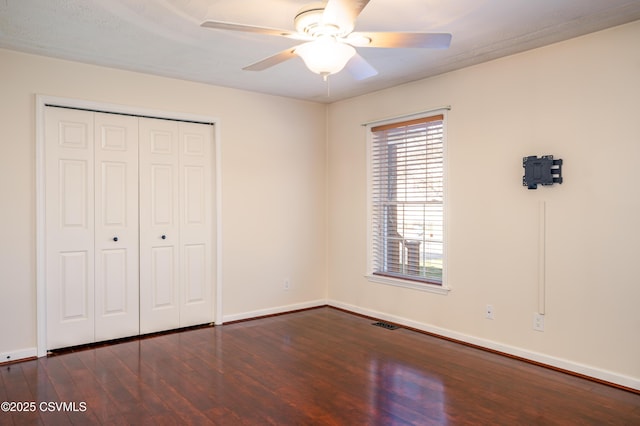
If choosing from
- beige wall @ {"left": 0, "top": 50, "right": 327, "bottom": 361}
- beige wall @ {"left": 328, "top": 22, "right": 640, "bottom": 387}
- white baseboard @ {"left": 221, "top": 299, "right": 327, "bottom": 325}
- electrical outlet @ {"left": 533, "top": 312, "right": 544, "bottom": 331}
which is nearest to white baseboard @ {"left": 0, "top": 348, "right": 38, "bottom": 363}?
beige wall @ {"left": 0, "top": 50, "right": 327, "bottom": 361}

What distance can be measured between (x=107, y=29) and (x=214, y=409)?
8.78ft

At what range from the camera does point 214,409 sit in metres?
2.77

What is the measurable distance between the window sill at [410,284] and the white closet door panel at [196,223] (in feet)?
5.89

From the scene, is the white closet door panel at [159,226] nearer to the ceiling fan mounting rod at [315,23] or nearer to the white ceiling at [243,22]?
the white ceiling at [243,22]

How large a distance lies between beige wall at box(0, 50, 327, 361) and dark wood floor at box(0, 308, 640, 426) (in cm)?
74

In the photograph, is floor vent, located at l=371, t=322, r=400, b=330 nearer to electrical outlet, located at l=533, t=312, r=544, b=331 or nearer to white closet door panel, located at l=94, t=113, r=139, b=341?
electrical outlet, located at l=533, t=312, r=544, b=331

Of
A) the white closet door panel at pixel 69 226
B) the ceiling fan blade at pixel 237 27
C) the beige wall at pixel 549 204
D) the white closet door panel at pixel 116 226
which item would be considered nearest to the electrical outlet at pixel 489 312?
the beige wall at pixel 549 204

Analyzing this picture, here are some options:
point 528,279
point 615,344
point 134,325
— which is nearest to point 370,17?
point 528,279

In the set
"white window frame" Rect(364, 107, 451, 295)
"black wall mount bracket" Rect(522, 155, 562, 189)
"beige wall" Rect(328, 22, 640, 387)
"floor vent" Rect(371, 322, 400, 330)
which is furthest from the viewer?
"floor vent" Rect(371, 322, 400, 330)

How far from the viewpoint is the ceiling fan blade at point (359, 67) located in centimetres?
273

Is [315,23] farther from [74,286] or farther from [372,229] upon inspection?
[74,286]

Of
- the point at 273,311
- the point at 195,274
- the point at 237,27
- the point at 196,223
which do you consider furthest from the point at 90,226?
the point at 237,27

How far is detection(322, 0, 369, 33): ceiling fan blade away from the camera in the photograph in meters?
2.01

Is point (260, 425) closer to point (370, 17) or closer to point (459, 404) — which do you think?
point (459, 404)
